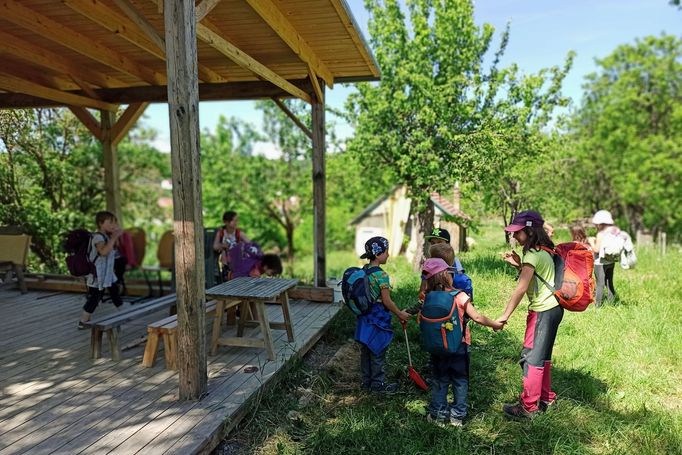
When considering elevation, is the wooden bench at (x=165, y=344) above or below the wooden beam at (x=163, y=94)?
below

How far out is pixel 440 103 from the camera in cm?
898

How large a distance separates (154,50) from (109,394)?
13.0ft

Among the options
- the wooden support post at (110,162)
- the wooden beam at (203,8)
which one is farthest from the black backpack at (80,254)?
the wooden support post at (110,162)

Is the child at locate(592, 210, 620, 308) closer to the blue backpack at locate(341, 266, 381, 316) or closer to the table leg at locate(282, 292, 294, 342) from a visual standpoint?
the blue backpack at locate(341, 266, 381, 316)

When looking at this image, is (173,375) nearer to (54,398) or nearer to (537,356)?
(54,398)

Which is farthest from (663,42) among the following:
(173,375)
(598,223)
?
(173,375)

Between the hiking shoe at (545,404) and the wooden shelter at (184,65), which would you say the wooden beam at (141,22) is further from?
the hiking shoe at (545,404)

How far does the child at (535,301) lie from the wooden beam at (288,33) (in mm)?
3038

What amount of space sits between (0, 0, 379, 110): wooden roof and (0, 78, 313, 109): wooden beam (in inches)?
0.6

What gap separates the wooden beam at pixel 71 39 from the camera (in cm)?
462

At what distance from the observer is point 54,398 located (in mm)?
3527

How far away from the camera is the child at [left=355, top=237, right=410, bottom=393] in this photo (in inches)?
146

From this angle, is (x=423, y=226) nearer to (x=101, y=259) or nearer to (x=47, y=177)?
(x=101, y=259)

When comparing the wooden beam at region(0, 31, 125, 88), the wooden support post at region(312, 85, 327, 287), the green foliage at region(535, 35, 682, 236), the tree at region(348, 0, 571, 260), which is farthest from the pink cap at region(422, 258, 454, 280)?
the green foliage at region(535, 35, 682, 236)
